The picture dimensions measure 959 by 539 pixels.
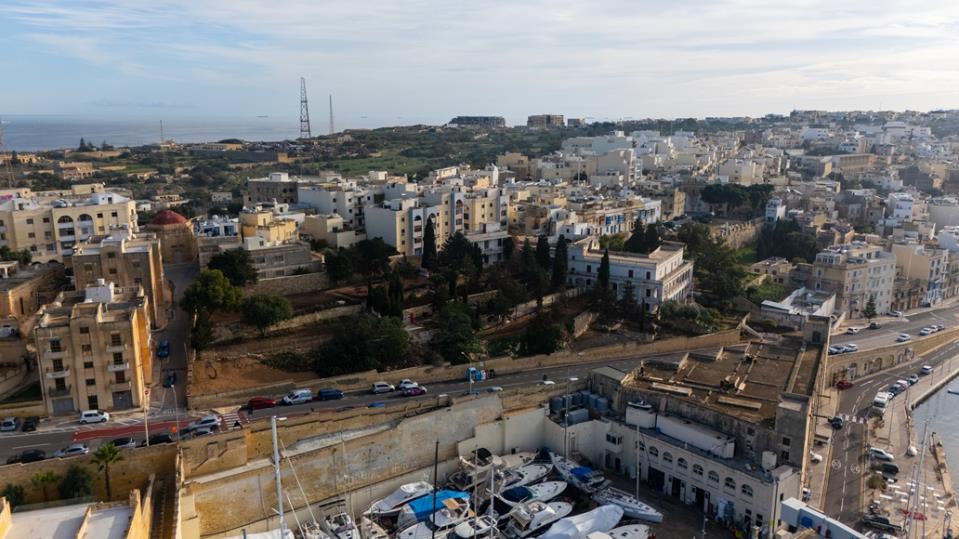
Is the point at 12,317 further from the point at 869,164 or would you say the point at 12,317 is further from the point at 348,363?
the point at 869,164

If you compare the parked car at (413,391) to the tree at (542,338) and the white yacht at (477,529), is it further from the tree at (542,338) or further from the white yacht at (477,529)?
the white yacht at (477,529)

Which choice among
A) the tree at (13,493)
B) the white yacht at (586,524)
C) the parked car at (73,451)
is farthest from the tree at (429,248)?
the tree at (13,493)

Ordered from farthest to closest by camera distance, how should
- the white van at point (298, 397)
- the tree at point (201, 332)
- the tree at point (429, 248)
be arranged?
the tree at point (429, 248) → the tree at point (201, 332) → the white van at point (298, 397)

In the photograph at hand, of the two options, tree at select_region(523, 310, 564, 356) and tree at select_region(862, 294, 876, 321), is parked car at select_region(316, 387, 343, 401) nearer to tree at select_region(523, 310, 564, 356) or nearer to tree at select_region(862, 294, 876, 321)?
tree at select_region(523, 310, 564, 356)

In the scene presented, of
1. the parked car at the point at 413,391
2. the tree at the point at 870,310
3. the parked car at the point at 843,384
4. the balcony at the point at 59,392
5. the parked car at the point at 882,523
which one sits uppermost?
the balcony at the point at 59,392

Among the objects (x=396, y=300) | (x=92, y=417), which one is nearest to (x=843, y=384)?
(x=396, y=300)

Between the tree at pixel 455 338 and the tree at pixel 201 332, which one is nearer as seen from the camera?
the tree at pixel 201 332

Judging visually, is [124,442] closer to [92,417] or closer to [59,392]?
[92,417]

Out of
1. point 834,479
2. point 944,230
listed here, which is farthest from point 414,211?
point 944,230
